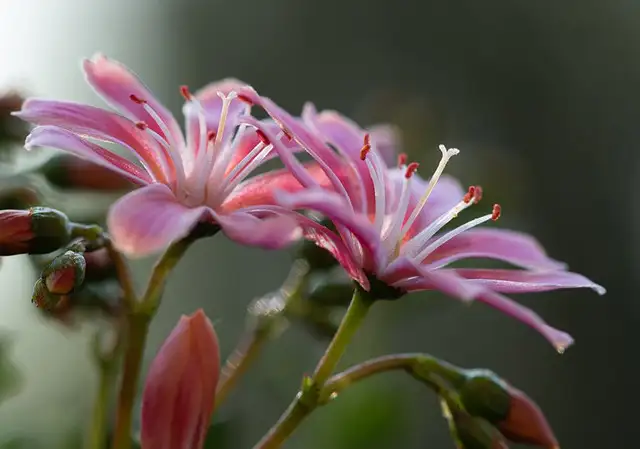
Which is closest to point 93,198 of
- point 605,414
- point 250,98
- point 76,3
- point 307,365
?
point 250,98

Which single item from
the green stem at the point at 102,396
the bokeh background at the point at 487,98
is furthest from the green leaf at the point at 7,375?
the bokeh background at the point at 487,98

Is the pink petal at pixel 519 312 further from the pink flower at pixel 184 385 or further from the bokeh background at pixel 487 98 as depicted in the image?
the bokeh background at pixel 487 98

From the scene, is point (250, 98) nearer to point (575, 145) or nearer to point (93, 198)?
point (93, 198)

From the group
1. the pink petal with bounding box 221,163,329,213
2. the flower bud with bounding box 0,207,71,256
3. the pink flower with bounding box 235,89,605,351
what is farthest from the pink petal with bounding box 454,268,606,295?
the flower bud with bounding box 0,207,71,256

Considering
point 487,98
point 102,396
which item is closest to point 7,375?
point 102,396

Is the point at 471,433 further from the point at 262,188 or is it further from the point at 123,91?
the point at 123,91
